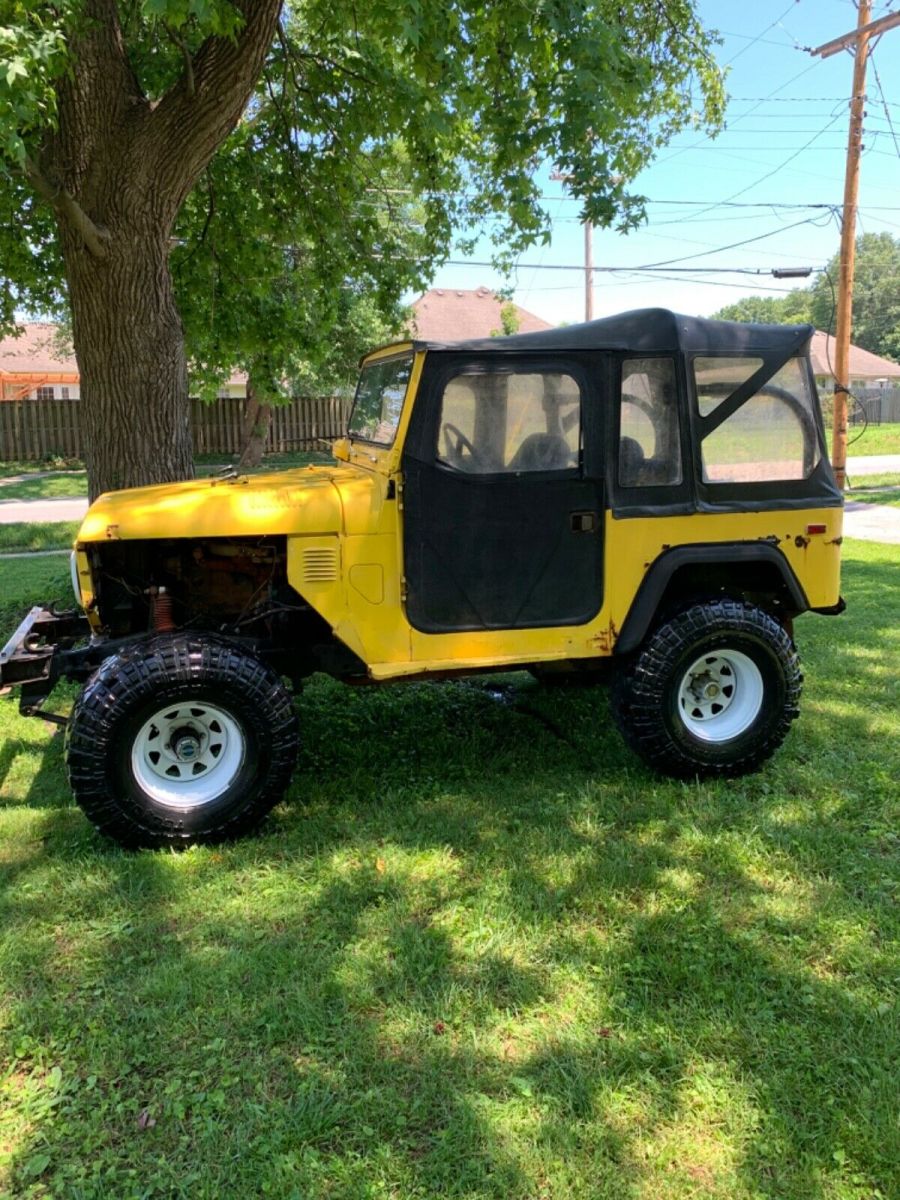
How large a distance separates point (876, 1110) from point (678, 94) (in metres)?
10.3

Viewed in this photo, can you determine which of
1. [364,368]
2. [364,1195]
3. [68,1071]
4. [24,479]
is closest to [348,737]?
[364,368]

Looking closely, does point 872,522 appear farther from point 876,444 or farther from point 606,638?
point 876,444

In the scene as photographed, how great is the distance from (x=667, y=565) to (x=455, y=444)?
3.76ft

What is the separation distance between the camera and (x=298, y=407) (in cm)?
2572

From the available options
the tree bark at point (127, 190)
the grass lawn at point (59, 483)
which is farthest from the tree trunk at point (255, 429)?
the tree bark at point (127, 190)

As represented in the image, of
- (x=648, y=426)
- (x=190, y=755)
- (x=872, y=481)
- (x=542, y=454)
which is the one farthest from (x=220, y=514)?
(x=872, y=481)

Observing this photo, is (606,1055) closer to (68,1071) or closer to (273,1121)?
(273,1121)

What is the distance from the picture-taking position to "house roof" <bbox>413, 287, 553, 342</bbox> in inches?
1407

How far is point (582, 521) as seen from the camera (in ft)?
13.4

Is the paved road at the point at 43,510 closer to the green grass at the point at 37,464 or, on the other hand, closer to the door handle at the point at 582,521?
the green grass at the point at 37,464

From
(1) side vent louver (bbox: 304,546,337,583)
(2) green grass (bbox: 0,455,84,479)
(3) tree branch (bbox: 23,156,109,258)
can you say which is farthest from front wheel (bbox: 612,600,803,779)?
(2) green grass (bbox: 0,455,84,479)

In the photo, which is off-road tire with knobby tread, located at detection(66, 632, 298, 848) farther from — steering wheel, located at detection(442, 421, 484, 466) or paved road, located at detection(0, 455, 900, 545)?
paved road, located at detection(0, 455, 900, 545)

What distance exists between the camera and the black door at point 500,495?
3.90 meters

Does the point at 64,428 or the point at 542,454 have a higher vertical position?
the point at 64,428
